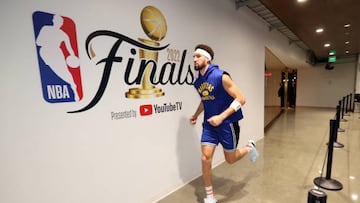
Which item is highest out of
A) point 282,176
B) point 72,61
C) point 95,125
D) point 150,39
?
point 150,39

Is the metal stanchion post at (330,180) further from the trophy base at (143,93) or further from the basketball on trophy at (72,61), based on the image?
the basketball on trophy at (72,61)

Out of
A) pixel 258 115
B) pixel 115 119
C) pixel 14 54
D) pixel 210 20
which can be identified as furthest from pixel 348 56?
pixel 14 54

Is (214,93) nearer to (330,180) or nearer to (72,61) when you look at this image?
(72,61)

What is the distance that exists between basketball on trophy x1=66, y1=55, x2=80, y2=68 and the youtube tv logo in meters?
0.71

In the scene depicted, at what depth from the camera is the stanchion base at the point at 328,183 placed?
2.29 meters

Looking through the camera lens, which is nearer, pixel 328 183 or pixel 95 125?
pixel 95 125

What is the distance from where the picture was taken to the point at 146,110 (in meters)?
2.01

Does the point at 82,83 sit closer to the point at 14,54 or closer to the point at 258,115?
the point at 14,54

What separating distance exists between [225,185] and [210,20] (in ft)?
7.81

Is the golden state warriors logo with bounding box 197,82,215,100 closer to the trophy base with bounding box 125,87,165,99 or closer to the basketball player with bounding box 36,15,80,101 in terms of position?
the trophy base with bounding box 125,87,165,99

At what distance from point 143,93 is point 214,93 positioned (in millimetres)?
735

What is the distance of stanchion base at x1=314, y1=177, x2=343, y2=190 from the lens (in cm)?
229

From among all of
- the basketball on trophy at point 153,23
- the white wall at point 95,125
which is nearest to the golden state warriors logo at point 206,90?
the white wall at point 95,125

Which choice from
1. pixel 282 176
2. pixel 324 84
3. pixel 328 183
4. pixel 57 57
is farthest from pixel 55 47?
pixel 324 84
